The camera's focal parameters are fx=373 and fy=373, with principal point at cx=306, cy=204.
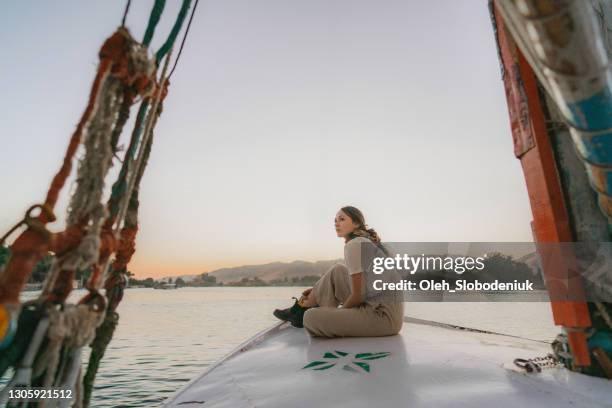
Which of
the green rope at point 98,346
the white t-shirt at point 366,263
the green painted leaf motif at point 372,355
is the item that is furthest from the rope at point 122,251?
the white t-shirt at point 366,263

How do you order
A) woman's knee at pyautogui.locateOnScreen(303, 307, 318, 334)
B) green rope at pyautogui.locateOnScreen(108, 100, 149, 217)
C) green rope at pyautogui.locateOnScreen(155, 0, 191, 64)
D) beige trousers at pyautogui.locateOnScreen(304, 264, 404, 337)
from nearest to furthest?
1. green rope at pyautogui.locateOnScreen(108, 100, 149, 217)
2. green rope at pyautogui.locateOnScreen(155, 0, 191, 64)
3. beige trousers at pyautogui.locateOnScreen(304, 264, 404, 337)
4. woman's knee at pyautogui.locateOnScreen(303, 307, 318, 334)

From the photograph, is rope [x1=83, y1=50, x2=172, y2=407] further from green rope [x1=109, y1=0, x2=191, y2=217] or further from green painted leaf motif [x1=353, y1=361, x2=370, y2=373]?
green painted leaf motif [x1=353, y1=361, x2=370, y2=373]

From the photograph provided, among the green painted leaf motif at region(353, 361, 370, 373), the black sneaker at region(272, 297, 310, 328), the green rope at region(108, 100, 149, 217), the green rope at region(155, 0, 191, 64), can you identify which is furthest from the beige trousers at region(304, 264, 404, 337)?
the green rope at region(155, 0, 191, 64)

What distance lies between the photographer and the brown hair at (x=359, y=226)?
12.1 ft

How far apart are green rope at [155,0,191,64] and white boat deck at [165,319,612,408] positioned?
1.66 meters

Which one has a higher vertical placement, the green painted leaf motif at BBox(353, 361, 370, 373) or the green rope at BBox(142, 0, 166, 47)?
the green rope at BBox(142, 0, 166, 47)

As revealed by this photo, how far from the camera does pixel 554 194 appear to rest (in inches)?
94.1

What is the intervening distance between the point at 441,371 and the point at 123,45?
2.27 m

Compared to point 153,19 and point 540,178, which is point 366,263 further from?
point 153,19

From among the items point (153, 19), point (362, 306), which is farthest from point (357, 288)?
point (153, 19)

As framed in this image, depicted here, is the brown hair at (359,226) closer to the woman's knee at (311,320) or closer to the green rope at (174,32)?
the woman's knee at (311,320)

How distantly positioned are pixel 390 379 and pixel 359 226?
185 centimetres

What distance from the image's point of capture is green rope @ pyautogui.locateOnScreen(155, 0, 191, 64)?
144cm

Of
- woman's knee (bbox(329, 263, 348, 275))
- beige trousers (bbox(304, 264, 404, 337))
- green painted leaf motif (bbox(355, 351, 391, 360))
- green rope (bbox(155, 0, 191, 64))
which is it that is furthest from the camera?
woman's knee (bbox(329, 263, 348, 275))
